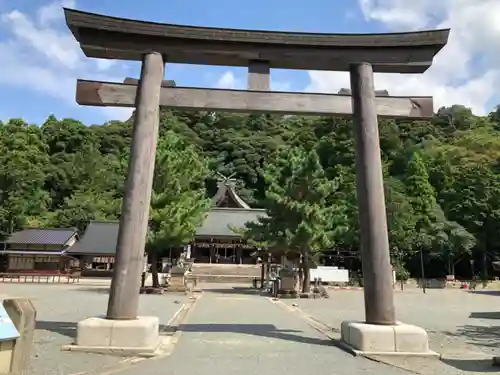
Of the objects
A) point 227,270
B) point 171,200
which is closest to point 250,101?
point 171,200

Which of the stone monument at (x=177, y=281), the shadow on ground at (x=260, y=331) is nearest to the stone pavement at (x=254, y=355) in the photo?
the shadow on ground at (x=260, y=331)

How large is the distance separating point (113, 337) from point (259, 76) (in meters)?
5.40

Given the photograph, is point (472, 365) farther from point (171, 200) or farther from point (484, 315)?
point (171, 200)

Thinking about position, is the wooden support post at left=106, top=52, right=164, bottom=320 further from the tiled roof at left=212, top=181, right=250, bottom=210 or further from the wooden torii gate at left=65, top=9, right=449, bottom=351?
the tiled roof at left=212, top=181, right=250, bottom=210

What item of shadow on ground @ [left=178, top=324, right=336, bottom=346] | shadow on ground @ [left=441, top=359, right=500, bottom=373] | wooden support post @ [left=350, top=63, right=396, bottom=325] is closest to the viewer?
shadow on ground @ [left=441, top=359, right=500, bottom=373]

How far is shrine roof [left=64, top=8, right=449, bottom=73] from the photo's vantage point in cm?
866

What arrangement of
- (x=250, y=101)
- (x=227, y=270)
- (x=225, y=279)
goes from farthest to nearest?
(x=227, y=270), (x=225, y=279), (x=250, y=101)

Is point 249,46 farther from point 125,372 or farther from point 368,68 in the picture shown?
point 125,372

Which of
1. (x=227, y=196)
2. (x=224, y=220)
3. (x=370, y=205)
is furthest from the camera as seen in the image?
(x=227, y=196)

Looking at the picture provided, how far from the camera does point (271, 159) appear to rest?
210 ft

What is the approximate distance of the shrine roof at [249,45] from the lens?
8.66m

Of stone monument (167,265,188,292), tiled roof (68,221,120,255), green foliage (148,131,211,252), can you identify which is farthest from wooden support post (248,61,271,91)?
tiled roof (68,221,120,255)

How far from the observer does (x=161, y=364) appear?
651 cm

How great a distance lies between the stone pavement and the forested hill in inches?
677
